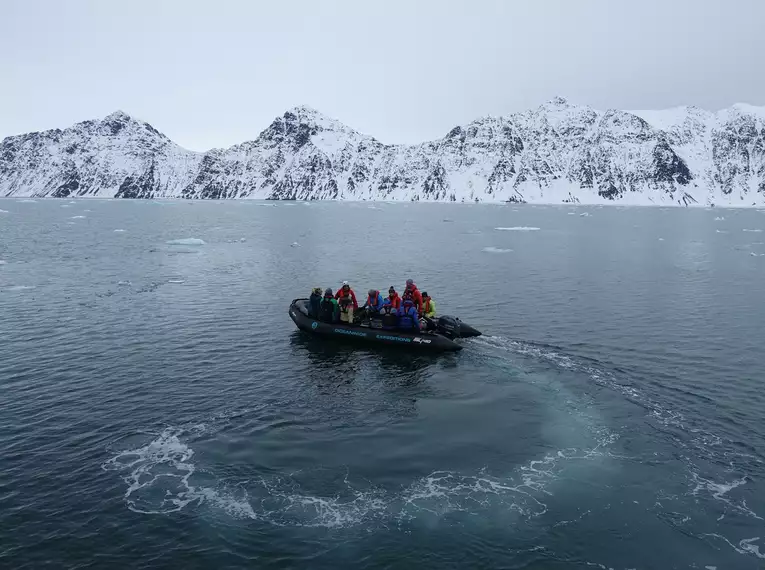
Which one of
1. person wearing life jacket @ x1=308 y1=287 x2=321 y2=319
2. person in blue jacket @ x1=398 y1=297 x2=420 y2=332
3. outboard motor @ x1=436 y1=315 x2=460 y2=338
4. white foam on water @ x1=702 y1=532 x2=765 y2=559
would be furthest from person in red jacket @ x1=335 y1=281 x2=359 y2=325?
white foam on water @ x1=702 y1=532 x2=765 y2=559

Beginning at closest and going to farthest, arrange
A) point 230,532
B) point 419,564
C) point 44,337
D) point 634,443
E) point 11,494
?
point 419,564, point 230,532, point 11,494, point 634,443, point 44,337

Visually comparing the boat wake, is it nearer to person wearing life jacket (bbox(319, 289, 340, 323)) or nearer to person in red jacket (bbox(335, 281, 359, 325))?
person in red jacket (bbox(335, 281, 359, 325))

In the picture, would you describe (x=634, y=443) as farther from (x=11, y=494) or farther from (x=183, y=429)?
(x=11, y=494)

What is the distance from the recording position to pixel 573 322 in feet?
109

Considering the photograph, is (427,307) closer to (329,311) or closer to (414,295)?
(414,295)

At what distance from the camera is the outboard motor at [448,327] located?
2869 centimetres

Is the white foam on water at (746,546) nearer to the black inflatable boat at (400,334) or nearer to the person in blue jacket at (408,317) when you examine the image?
the black inflatable boat at (400,334)

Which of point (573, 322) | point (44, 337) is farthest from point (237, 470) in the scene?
point (573, 322)

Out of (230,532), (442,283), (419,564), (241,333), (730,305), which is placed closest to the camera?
(419,564)

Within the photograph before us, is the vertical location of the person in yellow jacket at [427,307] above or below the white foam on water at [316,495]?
above

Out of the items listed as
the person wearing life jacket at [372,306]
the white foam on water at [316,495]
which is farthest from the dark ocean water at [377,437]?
the person wearing life jacket at [372,306]

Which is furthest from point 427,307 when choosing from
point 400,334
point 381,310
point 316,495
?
point 316,495

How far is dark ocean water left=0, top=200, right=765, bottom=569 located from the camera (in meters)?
13.5

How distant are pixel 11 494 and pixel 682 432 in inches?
816
